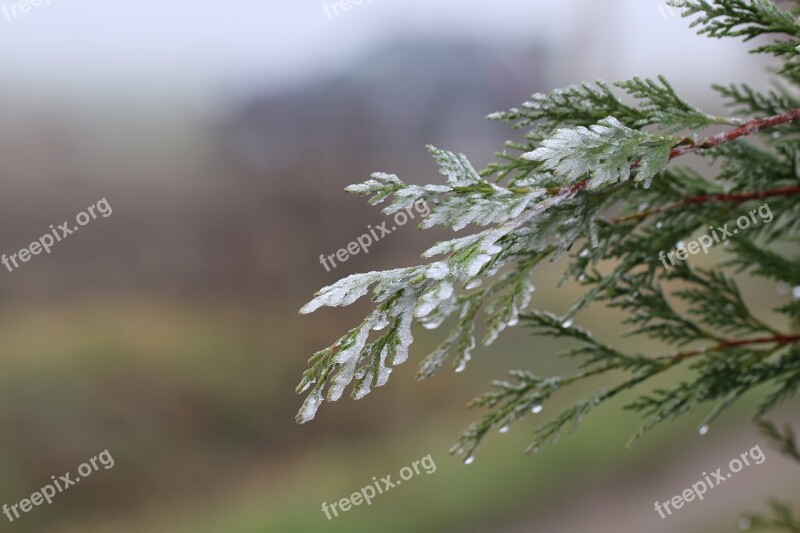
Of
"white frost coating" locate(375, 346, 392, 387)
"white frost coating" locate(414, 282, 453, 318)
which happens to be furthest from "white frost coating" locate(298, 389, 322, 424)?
"white frost coating" locate(414, 282, 453, 318)

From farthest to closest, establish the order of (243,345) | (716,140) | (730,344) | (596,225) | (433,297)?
(243,345)
(730,344)
(596,225)
(716,140)
(433,297)

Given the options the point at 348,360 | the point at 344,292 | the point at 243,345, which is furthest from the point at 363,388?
the point at 243,345

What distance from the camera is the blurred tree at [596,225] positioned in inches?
44.6

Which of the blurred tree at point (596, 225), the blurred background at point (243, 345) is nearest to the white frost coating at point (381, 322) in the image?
the blurred tree at point (596, 225)

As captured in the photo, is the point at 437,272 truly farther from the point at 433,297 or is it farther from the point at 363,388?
the point at 363,388

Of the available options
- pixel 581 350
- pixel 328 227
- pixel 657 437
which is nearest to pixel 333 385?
pixel 581 350

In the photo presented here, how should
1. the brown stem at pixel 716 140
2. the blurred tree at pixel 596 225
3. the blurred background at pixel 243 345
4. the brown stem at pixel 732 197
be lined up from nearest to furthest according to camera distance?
the blurred tree at pixel 596 225
the brown stem at pixel 716 140
the brown stem at pixel 732 197
the blurred background at pixel 243 345

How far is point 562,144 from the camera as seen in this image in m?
1.18

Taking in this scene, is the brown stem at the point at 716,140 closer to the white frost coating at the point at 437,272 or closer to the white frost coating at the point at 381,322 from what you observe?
the white frost coating at the point at 437,272

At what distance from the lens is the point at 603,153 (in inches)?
47.8

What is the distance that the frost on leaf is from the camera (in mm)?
1175

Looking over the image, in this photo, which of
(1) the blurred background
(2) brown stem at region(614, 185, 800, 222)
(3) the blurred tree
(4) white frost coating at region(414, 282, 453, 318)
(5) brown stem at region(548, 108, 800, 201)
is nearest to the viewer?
(4) white frost coating at region(414, 282, 453, 318)

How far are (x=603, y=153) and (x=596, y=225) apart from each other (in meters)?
0.49

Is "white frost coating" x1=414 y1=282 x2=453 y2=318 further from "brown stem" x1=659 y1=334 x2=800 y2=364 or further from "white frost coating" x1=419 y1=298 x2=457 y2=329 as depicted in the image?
"brown stem" x1=659 y1=334 x2=800 y2=364
